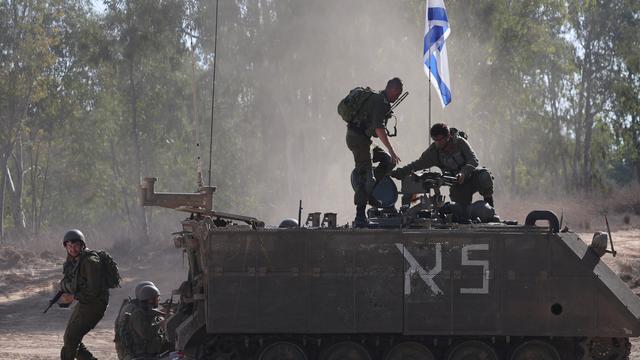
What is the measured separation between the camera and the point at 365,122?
1259 centimetres

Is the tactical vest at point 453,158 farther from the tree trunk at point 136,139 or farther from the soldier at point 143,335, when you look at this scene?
the tree trunk at point 136,139

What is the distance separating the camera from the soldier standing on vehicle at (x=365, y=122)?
12.4 meters

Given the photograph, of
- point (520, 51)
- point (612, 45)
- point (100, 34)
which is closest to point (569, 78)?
point (612, 45)

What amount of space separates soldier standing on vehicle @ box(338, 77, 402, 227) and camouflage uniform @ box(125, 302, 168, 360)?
8.60ft

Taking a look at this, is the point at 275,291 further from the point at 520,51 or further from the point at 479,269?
the point at 520,51

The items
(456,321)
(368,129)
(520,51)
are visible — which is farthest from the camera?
(520,51)

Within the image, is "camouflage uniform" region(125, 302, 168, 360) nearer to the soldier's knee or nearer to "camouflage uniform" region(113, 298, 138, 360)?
"camouflage uniform" region(113, 298, 138, 360)

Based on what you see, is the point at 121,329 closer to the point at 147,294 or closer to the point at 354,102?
the point at 147,294

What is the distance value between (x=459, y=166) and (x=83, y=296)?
4.40 meters

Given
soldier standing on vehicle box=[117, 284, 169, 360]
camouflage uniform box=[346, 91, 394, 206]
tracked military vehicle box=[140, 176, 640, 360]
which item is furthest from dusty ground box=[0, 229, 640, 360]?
tracked military vehicle box=[140, 176, 640, 360]

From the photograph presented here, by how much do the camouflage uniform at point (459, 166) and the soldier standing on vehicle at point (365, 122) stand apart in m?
0.56

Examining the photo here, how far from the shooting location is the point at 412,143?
4756 centimetres

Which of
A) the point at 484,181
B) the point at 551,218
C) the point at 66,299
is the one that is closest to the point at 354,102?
the point at 484,181

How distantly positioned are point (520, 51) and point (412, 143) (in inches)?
233
